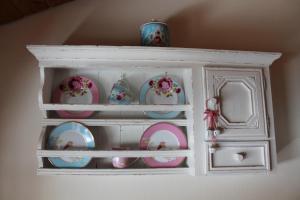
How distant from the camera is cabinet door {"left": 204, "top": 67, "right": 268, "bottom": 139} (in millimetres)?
1254

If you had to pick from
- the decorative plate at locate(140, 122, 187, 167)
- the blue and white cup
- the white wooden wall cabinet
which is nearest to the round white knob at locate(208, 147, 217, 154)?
the white wooden wall cabinet

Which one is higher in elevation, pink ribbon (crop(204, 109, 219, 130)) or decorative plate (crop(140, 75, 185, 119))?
decorative plate (crop(140, 75, 185, 119))

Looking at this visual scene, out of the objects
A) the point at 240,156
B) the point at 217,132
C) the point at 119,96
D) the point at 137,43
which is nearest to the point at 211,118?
the point at 217,132

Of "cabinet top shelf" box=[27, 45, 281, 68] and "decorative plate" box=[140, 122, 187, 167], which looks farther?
"decorative plate" box=[140, 122, 187, 167]

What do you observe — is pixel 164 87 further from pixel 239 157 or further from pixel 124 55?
pixel 239 157

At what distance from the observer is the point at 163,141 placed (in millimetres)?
1333

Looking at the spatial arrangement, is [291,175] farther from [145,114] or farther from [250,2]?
[250,2]

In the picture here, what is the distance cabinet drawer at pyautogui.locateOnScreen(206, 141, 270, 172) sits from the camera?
1.24 m

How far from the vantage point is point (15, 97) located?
1354mm

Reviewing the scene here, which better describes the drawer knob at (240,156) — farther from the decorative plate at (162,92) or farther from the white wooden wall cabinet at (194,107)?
the decorative plate at (162,92)

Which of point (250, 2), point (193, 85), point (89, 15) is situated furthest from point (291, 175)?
point (89, 15)

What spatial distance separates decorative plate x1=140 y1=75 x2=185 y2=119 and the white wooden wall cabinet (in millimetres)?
54

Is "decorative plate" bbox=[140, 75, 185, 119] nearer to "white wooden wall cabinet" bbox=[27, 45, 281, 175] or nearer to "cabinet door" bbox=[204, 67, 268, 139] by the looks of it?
"white wooden wall cabinet" bbox=[27, 45, 281, 175]

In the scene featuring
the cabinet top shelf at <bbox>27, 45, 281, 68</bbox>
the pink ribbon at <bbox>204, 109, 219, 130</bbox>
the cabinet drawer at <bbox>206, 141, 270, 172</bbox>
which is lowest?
the cabinet drawer at <bbox>206, 141, 270, 172</bbox>
